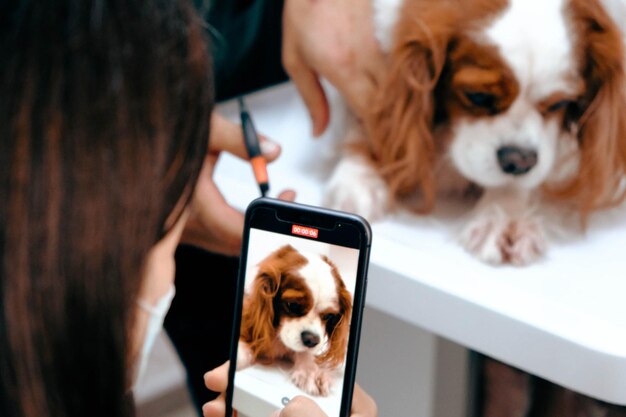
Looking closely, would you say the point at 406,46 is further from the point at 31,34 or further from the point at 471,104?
the point at 31,34

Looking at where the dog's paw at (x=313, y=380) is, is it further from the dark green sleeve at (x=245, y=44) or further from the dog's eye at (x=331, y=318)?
the dark green sleeve at (x=245, y=44)

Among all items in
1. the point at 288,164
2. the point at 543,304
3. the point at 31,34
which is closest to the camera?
the point at 31,34

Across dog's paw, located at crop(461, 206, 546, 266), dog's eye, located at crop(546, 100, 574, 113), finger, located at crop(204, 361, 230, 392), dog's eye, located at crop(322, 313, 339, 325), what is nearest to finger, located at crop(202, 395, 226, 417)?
finger, located at crop(204, 361, 230, 392)

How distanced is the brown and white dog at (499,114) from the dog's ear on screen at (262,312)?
6.3 inches

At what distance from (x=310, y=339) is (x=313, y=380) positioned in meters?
0.03

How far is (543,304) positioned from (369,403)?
14 cm

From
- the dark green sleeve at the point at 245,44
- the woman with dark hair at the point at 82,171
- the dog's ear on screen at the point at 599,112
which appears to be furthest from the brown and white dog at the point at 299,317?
the dark green sleeve at the point at 245,44

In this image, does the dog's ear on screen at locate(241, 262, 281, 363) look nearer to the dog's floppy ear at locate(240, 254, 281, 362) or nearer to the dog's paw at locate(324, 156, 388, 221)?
the dog's floppy ear at locate(240, 254, 281, 362)

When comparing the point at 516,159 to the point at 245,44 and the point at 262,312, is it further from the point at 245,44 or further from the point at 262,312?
the point at 245,44

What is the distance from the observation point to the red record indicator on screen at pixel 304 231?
458 millimetres

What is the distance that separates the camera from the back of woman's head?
29cm

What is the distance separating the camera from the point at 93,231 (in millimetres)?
300

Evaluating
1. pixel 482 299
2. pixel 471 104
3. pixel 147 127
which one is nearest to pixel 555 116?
pixel 471 104

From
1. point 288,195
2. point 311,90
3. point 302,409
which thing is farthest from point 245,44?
point 302,409
